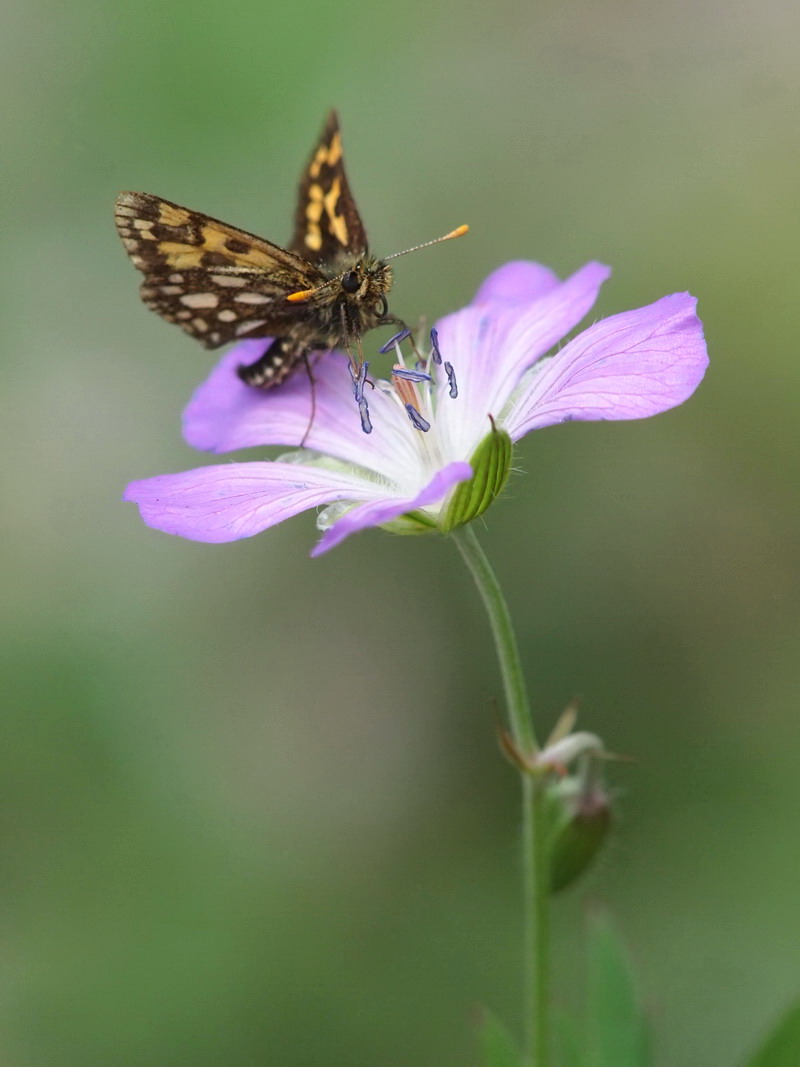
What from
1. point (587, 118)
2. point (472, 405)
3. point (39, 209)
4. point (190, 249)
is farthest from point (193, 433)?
point (587, 118)

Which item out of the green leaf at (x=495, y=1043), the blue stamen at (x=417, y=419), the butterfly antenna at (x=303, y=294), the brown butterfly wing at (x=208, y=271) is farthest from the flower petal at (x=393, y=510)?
the green leaf at (x=495, y=1043)

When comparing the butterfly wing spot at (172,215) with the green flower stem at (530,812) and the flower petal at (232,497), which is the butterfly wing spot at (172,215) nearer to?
the flower petal at (232,497)

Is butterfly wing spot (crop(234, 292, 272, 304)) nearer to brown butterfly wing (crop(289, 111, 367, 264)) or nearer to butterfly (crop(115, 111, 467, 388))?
butterfly (crop(115, 111, 467, 388))

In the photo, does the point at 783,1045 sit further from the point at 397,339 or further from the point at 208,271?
the point at 208,271

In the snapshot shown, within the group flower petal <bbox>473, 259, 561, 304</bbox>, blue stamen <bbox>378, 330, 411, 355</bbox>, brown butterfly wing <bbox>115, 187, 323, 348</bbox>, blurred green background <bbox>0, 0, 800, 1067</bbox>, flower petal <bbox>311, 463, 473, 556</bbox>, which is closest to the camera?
flower petal <bbox>311, 463, 473, 556</bbox>

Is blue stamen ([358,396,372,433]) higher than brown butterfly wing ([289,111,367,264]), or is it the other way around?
brown butterfly wing ([289,111,367,264])

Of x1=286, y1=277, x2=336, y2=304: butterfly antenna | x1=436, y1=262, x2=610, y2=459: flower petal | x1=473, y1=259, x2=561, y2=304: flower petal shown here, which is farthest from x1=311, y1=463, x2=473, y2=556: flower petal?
x1=473, y1=259, x2=561, y2=304: flower petal

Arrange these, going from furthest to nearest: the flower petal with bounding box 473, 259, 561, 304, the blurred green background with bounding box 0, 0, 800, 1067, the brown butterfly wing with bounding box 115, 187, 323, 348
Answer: the blurred green background with bounding box 0, 0, 800, 1067 < the flower petal with bounding box 473, 259, 561, 304 < the brown butterfly wing with bounding box 115, 187, 323, 348

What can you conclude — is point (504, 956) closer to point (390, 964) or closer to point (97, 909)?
point (390, 964)
